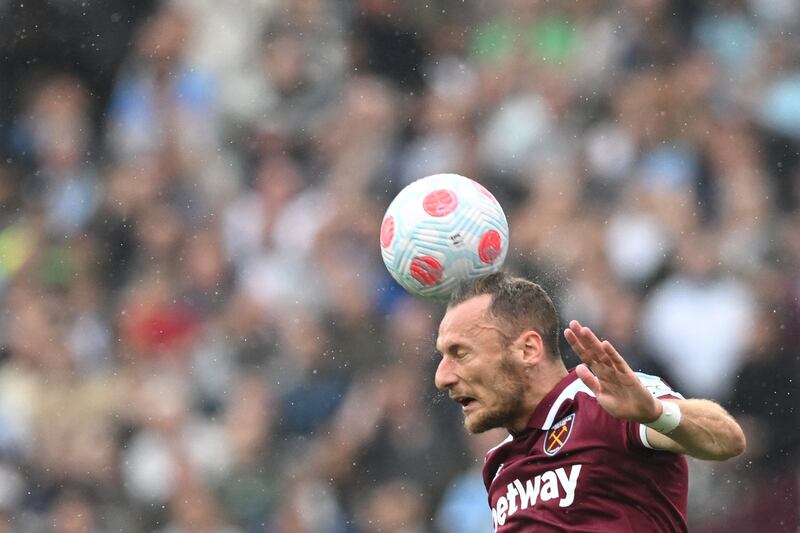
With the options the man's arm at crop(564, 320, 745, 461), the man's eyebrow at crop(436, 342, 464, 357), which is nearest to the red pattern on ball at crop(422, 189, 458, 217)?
the man's eyebrow at crop(436, 342, 464, 357)

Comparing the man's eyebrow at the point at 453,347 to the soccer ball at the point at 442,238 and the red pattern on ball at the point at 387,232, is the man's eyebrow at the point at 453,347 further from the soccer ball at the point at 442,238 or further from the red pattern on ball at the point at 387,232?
the red pattern on ball at the point at 387,232

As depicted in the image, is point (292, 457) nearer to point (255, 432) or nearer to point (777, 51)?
point (255, 432)

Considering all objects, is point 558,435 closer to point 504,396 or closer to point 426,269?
point 504,396

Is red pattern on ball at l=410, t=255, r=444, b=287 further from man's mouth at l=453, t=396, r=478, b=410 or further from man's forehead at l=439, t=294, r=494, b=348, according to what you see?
man's mouth at l=453, t=396, r=478, b=410

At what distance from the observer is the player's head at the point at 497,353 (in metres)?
3.84

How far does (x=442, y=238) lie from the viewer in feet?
13.8

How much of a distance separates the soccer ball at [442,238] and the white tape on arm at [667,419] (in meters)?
1.01

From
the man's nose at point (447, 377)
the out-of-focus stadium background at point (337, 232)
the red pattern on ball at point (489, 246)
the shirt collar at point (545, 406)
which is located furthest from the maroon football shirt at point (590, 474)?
the out-of-focus stadium background at point (337, 232)

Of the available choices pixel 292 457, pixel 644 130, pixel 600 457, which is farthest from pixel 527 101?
pixel 600 457

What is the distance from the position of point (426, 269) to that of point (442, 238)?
0.11 m

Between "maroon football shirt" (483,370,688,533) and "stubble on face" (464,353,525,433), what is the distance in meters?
0.07

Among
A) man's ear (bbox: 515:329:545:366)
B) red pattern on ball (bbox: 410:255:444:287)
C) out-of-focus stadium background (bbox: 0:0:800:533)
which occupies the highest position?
out-of-focus stadium background (bbox: 0:0:800:533)

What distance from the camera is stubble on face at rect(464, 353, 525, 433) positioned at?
3838 millimetres

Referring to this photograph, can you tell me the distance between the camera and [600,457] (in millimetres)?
3615
